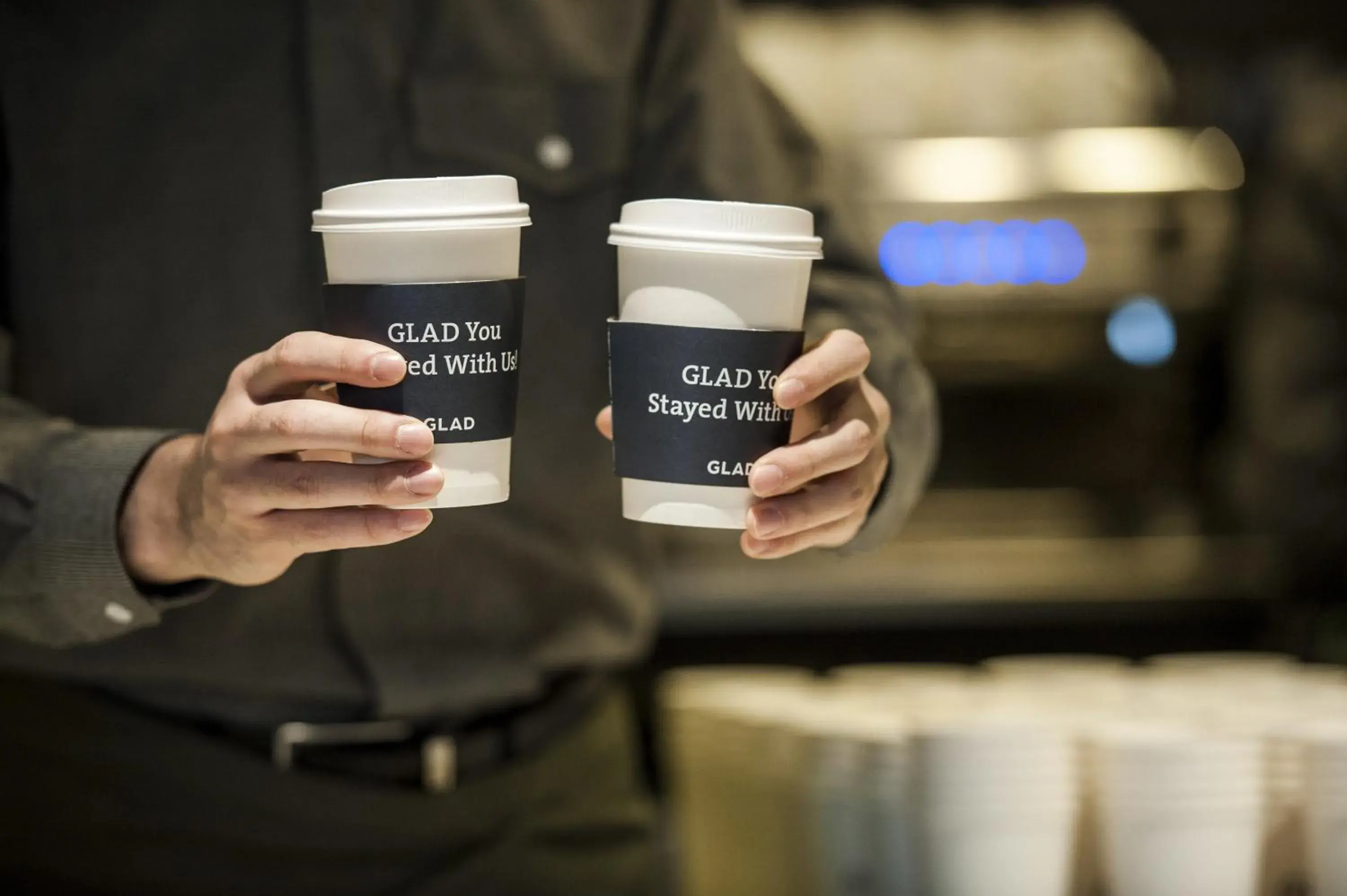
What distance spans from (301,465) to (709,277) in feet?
0.75

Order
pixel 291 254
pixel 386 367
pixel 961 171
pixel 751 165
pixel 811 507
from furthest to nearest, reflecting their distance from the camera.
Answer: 1. pixel 961 171
2. pixel 751 165
3. pixel 291 254
4. pixel 811 507
5. pixel 386 367

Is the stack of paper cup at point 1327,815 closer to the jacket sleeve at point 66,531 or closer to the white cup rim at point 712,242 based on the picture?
the white cup rim at point 712,242

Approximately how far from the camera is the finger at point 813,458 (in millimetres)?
761

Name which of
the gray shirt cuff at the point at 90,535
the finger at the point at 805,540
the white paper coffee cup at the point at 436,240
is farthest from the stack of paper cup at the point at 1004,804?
the gray shirt cuff at the point at 90,535

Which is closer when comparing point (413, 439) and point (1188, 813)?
point (413, 439)

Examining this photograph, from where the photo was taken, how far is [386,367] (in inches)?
27.2

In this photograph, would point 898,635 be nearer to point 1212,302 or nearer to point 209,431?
point 1212,302

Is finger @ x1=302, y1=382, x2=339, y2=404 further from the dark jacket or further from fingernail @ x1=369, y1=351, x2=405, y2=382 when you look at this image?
the dark jacket

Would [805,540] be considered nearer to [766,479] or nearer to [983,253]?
[766,479]

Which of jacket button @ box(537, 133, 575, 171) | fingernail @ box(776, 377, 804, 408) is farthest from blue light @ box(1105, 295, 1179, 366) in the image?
fingernail @ box(776, 377, 804, 408)

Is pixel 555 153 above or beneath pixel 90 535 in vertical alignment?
above

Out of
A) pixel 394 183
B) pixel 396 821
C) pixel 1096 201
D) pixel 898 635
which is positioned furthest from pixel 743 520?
pixel 1096 201

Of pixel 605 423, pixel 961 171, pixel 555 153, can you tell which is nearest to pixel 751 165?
pixel 555 153

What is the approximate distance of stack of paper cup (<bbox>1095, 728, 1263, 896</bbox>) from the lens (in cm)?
88
